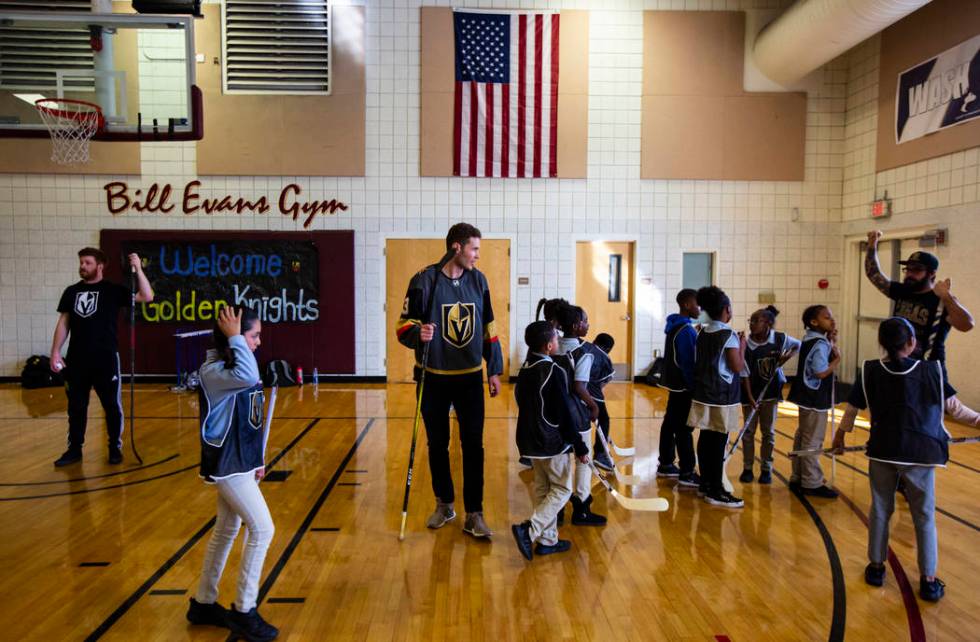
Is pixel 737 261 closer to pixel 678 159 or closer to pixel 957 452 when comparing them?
pixel 678 159

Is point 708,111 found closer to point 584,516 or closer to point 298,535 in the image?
point 584,516

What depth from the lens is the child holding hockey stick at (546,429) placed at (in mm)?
3574

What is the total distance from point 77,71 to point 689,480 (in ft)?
22.6

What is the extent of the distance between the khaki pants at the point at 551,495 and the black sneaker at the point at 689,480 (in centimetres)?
161

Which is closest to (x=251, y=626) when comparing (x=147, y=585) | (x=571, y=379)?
(x=147, y=585)

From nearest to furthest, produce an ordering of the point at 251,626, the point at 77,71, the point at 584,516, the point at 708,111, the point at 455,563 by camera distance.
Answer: the point at 251,626, the point at 455,563, the point at 584,516, the point at 77,71, the point at 708,111

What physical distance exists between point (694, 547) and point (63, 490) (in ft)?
14.2

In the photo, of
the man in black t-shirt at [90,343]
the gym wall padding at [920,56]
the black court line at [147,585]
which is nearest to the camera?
the black court line at [147,585]

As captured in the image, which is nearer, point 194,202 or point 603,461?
point 603,461

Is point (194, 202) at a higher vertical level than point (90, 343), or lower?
higher

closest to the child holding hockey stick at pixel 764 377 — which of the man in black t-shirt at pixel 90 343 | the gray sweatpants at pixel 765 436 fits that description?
the gray sweatpants at pixel 765 436

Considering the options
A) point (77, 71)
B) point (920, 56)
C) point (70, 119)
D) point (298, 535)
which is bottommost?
point (298, 535)

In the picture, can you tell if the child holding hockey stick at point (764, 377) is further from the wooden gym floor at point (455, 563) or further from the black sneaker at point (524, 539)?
the black sneaker at point (524, 539)

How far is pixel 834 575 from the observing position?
348 centimetres
